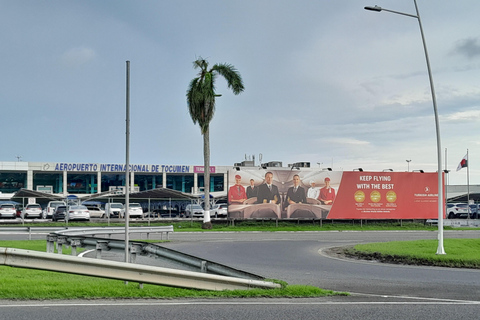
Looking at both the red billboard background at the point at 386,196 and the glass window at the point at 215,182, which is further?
the glass window at the point at 215,182

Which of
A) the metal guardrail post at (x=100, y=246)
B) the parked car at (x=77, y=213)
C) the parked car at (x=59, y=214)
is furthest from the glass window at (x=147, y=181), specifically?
the metal guardrail post at (x=100, y=246)

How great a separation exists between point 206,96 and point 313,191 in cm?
1175

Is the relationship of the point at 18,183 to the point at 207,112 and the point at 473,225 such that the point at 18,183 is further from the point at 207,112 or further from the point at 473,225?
the point at 473,225

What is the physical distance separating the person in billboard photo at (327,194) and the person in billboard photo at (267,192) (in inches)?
152

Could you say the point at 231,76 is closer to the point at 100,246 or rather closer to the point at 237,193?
the point at 237,193

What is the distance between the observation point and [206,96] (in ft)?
129

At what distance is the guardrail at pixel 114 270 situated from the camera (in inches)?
306

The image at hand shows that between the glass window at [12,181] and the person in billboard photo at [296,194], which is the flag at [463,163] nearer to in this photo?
the person in billboard photo at [296,194]

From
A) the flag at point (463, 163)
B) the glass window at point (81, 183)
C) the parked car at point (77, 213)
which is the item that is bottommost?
the parked car at point (77, 213)

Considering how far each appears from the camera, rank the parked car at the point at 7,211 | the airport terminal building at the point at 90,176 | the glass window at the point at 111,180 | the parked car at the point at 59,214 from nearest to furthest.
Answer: the parked car at the point at 59,214
the parked car at the point at 7,211
the airport terminal building at the point at 90,176
the glass window at the point at 111,180

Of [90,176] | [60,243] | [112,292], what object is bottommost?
[112,292]

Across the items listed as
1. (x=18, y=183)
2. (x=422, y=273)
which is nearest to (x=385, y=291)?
(x=422, y=273)

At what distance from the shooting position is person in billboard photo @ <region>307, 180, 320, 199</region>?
44.2 metres

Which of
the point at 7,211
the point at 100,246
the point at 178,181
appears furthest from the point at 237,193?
the point at 178,181
